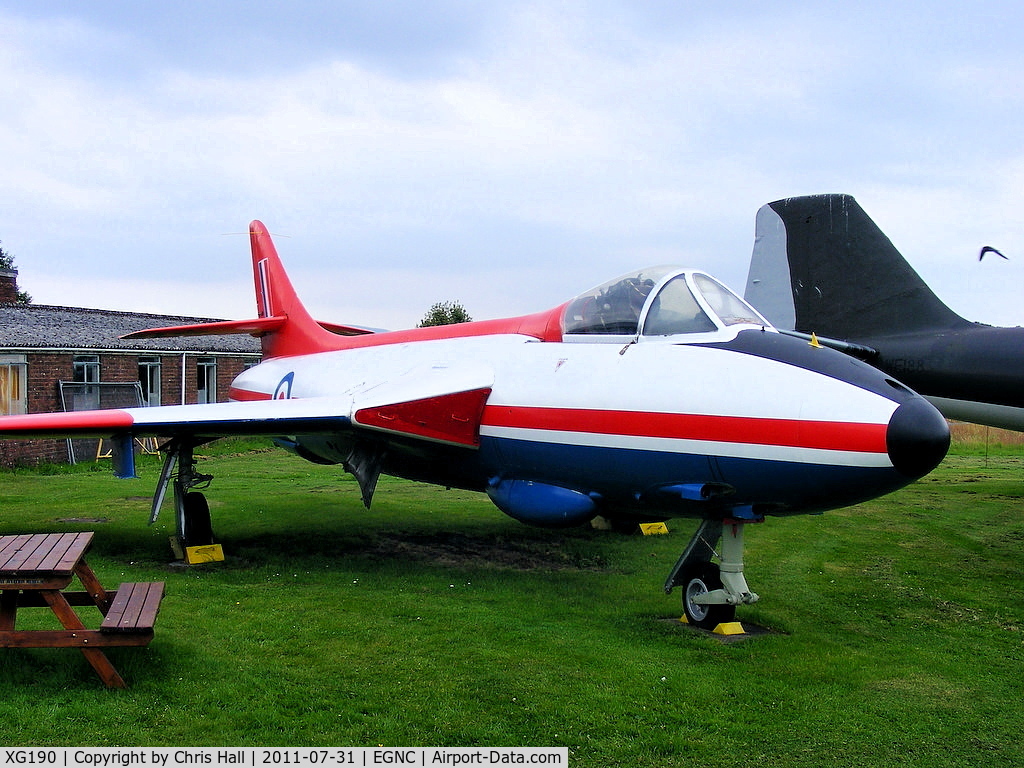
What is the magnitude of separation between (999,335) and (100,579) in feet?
34.3

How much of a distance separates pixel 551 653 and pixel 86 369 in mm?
18821

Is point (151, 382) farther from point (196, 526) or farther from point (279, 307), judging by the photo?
point (196, 526)

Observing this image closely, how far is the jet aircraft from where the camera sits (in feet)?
16.9

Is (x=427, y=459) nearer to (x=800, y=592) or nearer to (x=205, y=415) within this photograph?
(x=205, y=415)

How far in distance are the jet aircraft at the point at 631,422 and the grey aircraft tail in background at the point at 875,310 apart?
4735 mm

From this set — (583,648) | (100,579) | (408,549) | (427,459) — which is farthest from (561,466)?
(100,579)

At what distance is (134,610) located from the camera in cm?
473

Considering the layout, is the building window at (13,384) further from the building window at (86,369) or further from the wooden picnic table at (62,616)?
the wooden picnic table at (62,616)

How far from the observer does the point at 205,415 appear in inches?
315

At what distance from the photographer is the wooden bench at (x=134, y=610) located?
4.43 meters

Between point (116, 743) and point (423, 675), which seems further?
point (423, 675)

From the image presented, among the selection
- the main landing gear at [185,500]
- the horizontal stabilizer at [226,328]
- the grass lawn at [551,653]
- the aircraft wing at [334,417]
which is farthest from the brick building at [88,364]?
the aircraft wing at [334,417]

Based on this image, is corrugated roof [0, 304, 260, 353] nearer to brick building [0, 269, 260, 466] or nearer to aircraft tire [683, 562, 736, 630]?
brick building [0, 269, 260, 466]

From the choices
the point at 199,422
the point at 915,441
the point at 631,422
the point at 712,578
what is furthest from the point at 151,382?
the point at 915,441
